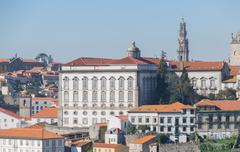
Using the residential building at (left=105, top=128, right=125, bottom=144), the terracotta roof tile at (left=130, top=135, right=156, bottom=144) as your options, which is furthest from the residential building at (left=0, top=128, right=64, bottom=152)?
the terracotta roof tile at (left=130, top=135, right=156, bottom=144)

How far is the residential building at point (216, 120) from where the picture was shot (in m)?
80.9

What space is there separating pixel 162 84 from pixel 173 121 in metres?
10.3

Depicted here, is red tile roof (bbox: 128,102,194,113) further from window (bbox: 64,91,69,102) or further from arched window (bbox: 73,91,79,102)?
window (bbox: 64,91,69,102)

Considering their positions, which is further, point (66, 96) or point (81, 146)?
point (66, 96)

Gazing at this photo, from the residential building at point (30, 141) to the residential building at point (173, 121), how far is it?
A: 8505 millimetres

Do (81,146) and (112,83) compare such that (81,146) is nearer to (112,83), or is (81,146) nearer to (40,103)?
(112,83)

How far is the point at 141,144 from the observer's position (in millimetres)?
75875

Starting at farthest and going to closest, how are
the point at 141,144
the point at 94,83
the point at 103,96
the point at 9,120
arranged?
the point at 9,120, the point at 94,83, the point at 103,96, the point at 141,144

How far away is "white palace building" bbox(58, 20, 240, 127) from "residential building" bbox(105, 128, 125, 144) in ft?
27.5

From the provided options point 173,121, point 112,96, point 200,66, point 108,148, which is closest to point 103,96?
point 112,96

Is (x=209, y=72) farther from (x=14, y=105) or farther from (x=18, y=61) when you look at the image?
(x=18, y=61)

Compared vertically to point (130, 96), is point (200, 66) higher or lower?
higher

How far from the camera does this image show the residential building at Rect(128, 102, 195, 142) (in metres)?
80.2

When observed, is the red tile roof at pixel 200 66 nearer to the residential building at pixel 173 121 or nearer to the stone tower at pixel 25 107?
the residential building at pixel 173 121
